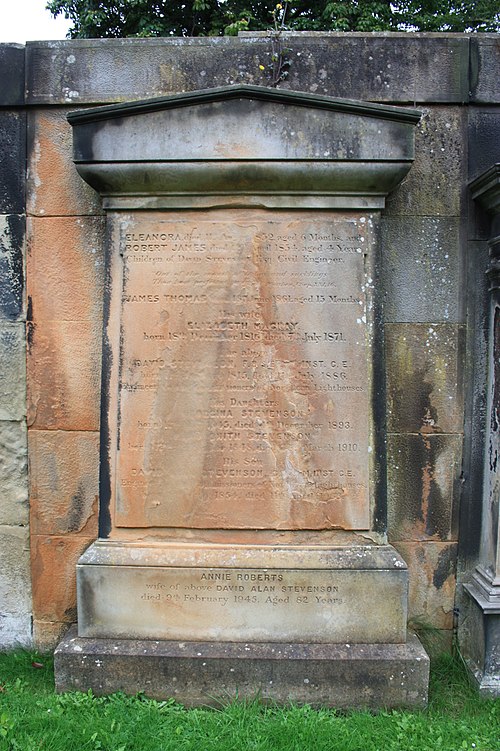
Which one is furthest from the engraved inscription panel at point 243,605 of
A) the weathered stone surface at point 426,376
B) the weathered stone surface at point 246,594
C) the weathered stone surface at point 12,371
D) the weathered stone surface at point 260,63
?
the weathered stone surface at point 260,63

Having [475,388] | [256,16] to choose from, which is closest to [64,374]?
[475,388]

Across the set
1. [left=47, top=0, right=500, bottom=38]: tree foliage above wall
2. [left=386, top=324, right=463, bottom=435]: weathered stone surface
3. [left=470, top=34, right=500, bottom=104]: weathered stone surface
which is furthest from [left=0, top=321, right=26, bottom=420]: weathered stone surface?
[left=47, top=0, right=500, bottom=38]: tree foliage above wall

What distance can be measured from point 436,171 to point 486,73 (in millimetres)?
611

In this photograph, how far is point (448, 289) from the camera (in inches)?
137

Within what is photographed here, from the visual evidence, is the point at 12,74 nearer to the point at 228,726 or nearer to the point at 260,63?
the point at 260,63

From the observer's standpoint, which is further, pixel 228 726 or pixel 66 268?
pixel 66 268

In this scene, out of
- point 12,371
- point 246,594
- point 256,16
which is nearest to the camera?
point 246,594

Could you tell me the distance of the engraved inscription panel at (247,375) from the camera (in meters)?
3.19

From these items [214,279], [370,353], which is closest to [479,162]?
[370,353]

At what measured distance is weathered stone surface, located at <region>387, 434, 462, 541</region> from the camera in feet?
11.4


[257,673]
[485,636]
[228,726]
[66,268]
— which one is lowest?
[228,726]

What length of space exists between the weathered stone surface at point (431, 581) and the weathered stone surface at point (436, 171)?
170cm

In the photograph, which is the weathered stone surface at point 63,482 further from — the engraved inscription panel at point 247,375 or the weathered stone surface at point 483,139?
the weathered stone surface at point 483,139

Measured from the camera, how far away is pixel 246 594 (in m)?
3.14
